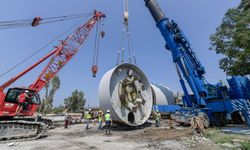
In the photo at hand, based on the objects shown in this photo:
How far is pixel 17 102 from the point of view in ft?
36.4

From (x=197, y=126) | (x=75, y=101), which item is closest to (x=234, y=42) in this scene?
(x=197, y=126)

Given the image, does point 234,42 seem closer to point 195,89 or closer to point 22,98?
point 195,89

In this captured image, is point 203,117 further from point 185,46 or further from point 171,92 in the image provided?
point 171,92

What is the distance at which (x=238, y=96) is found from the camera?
1148 centimetres

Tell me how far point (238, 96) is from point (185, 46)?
494 centimetres

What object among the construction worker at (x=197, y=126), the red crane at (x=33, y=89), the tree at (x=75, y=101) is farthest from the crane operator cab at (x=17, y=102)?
the tree at (x=75, y=101)

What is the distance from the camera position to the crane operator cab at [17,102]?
1080 cm

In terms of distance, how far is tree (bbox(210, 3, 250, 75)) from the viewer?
1572cm

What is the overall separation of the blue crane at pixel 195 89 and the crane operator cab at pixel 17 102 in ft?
31.9

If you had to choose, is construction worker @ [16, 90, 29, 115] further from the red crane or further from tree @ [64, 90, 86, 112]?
tree @ [64, 90, 86, 112]

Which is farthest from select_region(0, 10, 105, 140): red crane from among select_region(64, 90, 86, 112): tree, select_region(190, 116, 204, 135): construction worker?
select_region(64, 90, 86, 112): tree

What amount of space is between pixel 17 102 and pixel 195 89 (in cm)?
1116

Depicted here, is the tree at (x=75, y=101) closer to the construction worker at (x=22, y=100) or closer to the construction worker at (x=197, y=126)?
the construction worker at (x=22, y=100)

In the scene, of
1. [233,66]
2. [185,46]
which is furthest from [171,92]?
[185,46]
